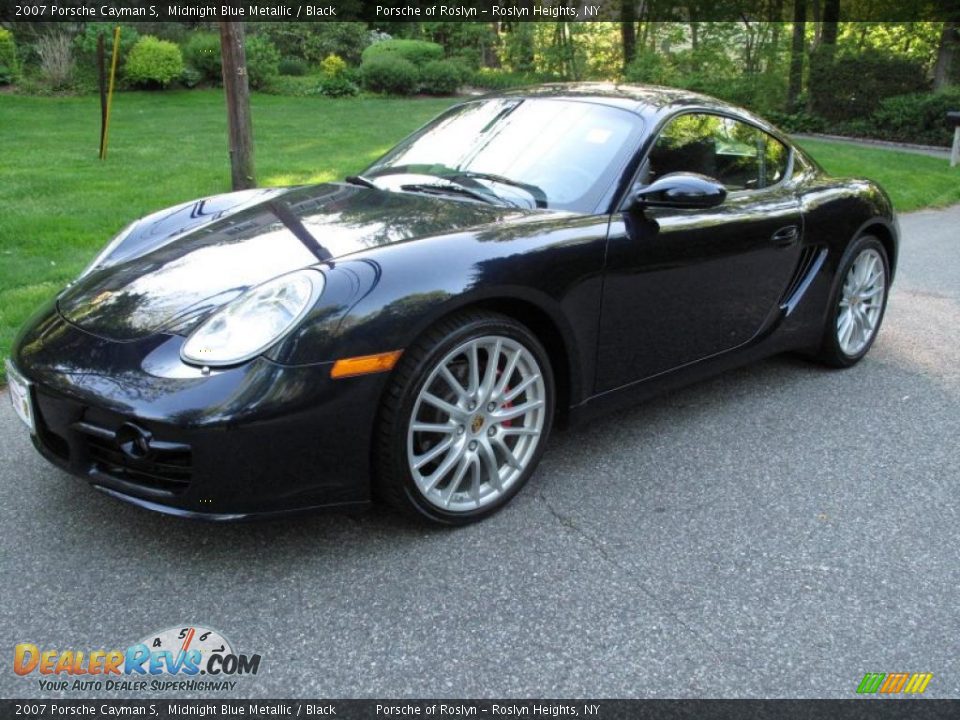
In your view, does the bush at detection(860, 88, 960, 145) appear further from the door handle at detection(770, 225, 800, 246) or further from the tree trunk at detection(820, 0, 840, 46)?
the door handle at detection(770, 225, 800, 246)

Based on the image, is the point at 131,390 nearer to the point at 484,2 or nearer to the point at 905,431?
the point at 905,431

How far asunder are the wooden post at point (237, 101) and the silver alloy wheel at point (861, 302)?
421 centimetres

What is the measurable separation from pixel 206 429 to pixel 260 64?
19665 millimetres

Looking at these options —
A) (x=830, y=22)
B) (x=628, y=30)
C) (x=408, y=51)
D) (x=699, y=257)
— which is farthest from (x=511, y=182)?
(x=408, y=51)

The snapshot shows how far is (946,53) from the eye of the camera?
17.1 m

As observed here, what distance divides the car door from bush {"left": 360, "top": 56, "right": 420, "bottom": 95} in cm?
1792

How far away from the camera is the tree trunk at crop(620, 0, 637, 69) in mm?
21359

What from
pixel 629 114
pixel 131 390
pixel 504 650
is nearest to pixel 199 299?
pixel 131 390

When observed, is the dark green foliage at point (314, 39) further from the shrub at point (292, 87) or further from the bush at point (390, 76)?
the bush at point (390, 76)

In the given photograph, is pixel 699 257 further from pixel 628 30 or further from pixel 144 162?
pixel 628 30

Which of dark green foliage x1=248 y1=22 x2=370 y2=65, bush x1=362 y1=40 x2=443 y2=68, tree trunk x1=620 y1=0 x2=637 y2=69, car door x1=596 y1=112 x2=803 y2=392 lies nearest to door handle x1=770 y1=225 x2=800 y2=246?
car door x1=596 y1=112 x2=803 y2=392

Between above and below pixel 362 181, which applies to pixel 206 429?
below

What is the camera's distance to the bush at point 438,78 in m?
21.4

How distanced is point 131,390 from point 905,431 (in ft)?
10.1
